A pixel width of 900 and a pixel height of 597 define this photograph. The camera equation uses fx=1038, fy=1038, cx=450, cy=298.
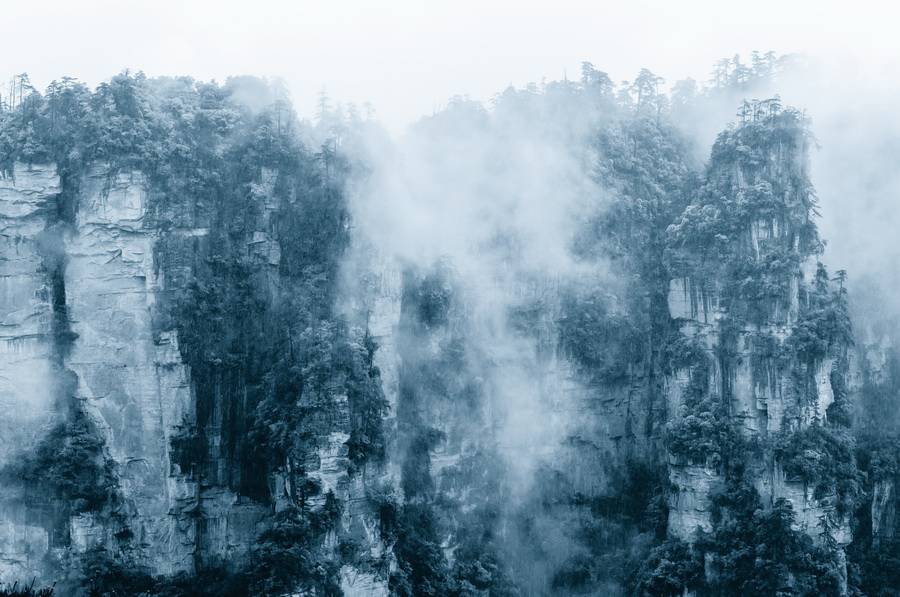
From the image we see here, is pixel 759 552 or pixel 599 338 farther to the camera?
pixel 599 338

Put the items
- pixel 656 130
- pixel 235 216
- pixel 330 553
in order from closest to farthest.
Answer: pixel 330 553, pixel 235 216, pixel 656 130

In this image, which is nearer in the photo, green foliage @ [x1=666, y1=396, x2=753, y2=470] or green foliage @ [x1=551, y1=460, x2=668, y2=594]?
green foliage @ [x1=666, y1=396, x2=753, y2=470]

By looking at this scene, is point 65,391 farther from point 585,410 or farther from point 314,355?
point 585,410

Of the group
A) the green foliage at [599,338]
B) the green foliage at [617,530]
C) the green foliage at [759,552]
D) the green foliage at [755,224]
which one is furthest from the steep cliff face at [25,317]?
the green foliage at [759,552]

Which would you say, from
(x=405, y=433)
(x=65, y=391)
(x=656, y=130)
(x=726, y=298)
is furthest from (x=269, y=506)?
(x=656, y=130)

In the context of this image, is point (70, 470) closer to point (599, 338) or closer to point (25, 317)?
point (25, 317)

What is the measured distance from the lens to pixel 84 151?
36.6 m

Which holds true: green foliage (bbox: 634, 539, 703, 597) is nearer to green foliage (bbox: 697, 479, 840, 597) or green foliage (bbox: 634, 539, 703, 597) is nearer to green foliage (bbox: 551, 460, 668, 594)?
green foliage (bbox: 697, 479, 840, 597)

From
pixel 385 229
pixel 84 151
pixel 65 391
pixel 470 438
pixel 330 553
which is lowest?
pixel 330 553

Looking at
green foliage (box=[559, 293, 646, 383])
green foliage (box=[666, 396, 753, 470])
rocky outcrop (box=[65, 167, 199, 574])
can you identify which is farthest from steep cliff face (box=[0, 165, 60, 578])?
green foliage (box=[666, 396, 753, 470])

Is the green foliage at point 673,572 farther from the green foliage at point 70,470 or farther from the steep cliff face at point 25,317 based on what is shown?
the steep cliff face at point 25,317

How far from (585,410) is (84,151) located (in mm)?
21638

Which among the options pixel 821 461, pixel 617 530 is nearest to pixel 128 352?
pixel 617 530

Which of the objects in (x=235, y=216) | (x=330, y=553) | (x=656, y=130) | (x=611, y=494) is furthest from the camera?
(x=656, y=130)
